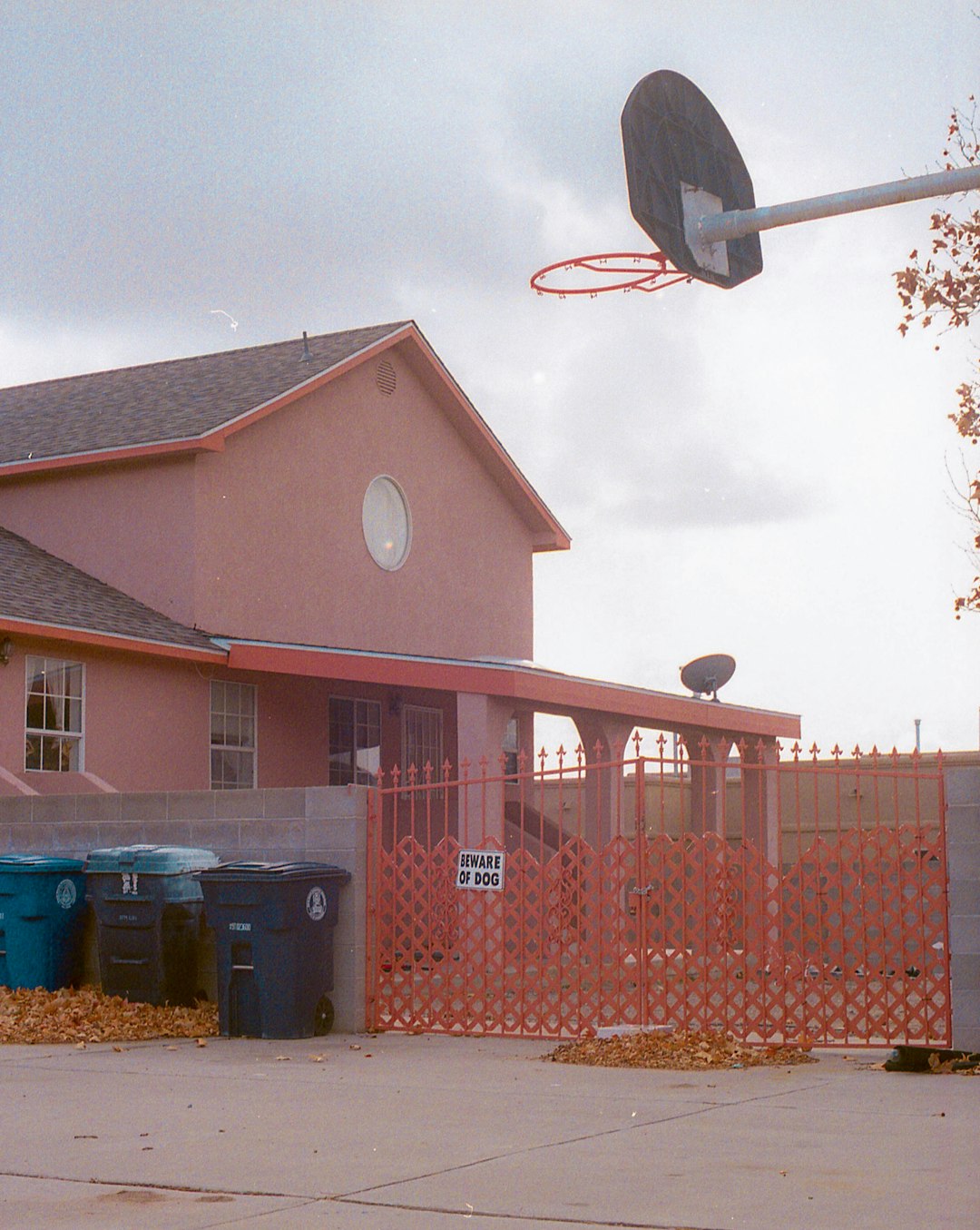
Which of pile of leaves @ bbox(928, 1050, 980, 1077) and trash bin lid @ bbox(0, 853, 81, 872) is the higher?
trash bin lid @ bbox(0, 853, 81, 872)

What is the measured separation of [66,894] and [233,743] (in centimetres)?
642

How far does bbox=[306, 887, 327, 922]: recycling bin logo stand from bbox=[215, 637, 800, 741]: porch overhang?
5957 millimetres

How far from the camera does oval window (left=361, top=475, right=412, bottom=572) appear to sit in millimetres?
23219

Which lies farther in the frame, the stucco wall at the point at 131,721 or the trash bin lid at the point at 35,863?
the stucco wall at the point at 131,721

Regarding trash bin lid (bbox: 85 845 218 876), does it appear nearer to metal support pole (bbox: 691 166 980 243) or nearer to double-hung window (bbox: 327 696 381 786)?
metal support pole (bbox: 691 166 980 243)

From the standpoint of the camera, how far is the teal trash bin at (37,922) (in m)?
13.6

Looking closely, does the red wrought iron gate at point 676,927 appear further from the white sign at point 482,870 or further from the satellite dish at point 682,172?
the satellite dish at point 682,172

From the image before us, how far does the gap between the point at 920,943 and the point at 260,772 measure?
1098cm

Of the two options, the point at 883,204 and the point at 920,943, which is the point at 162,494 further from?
the point at 883,204

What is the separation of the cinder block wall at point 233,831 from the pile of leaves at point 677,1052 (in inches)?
79.1

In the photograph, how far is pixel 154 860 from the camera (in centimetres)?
1314

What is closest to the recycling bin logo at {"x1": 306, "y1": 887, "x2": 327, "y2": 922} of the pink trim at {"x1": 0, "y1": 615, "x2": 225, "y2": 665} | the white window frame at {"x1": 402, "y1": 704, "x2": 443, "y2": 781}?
the pink trim at {"x1": 0, "y1": 615, "x2": 225, "y2": 665}

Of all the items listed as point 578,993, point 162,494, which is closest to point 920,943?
point 578,993

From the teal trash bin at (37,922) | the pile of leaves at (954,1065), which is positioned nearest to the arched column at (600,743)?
the teal trash bin at (37,922)
